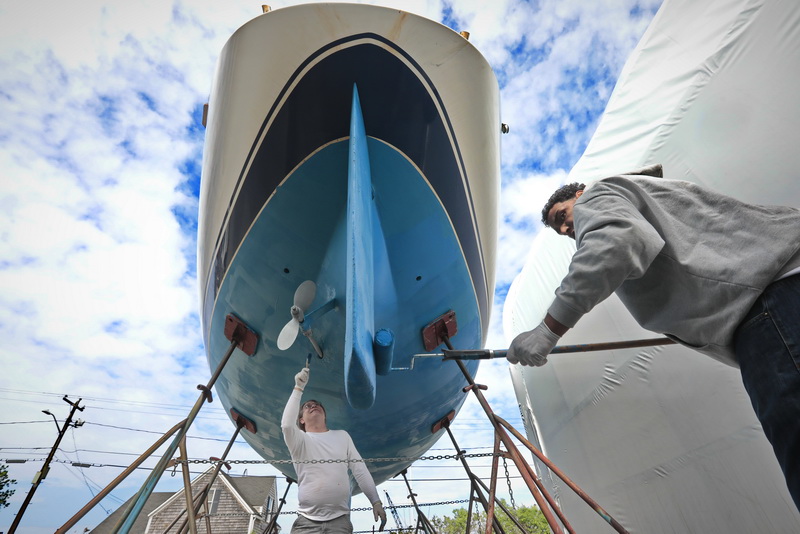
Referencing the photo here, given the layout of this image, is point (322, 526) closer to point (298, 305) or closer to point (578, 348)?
point (298, 305)

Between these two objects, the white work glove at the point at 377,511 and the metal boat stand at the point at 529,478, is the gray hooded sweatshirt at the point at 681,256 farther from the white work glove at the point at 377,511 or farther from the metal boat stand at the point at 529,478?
the white work glove at the point at 377,511

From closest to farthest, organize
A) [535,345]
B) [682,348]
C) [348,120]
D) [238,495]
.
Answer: [535,345], [348,120], [682,348], [238,495]

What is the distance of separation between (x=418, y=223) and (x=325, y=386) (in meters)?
1.91

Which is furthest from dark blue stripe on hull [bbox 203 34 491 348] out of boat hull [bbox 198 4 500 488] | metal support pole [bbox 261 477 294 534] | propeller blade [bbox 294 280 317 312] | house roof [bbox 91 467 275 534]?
house roof [bbox 91 467 275 534]

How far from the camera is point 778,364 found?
49.2 inches

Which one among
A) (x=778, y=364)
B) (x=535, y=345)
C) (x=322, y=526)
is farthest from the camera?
(x=322, y=526)

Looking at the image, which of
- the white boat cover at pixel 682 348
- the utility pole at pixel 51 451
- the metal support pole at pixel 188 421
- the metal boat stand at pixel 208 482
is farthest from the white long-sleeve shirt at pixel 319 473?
the utility pole at pixel 51 451

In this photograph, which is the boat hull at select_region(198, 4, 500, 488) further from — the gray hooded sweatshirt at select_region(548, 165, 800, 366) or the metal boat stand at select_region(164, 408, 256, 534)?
the gray hooded sweatshirt at select_region(548, 165, 800, 366)

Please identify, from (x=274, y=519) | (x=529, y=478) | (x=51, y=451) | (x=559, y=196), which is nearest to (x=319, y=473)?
(x=529, y=478)

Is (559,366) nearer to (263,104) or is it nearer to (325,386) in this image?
(325,386)

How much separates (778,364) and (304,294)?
2.59 m

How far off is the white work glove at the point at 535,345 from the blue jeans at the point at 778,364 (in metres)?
0.63

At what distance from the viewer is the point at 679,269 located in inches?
57.9

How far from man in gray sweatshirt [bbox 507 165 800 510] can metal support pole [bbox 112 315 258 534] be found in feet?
7.91
